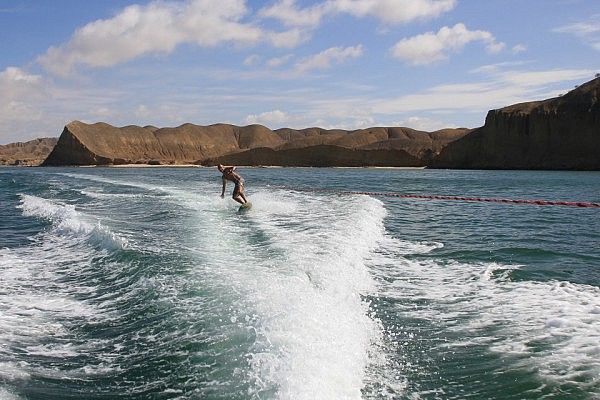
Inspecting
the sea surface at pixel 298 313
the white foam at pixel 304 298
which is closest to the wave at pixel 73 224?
the sea surface at pixel 298 313

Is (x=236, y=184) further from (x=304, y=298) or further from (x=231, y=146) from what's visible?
(x=231, y=146)

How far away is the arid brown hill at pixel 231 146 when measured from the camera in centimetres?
10350

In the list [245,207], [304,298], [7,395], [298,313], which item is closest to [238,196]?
[245,207]

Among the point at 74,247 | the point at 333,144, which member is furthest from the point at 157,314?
the point at 333,144

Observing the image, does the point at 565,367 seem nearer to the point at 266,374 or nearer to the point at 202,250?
the point at 266,374

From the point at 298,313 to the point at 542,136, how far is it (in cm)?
7742

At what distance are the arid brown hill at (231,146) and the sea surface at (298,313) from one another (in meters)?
88.0

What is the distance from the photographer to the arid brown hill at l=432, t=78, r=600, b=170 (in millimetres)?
71188

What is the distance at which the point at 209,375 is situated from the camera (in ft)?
18.3

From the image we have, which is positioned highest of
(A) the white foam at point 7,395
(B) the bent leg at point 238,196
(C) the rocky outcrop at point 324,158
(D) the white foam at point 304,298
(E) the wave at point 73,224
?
(C) the rocky outcrop at point 324,158

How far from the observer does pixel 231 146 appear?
605ft

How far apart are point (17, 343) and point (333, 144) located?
106 meters

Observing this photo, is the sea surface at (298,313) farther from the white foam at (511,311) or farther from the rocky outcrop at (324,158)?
the rocky outcrop at (324,158)

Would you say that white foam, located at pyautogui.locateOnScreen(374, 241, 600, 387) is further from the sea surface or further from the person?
the person
